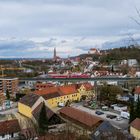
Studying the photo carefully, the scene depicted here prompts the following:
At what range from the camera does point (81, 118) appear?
16922 mm

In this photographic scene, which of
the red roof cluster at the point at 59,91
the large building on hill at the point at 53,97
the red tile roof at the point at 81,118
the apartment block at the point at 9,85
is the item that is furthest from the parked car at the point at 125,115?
the apartment block at the point at 9,85

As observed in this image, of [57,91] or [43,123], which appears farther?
[57,91]

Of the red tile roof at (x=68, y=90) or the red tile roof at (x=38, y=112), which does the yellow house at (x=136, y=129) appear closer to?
the red tile roof at (x=38, y=112)

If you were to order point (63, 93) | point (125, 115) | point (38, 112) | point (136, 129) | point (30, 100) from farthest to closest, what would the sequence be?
point (63, 93)
point (30, 100)
point (125, 115)
point (38, 112)
point (136, 129)

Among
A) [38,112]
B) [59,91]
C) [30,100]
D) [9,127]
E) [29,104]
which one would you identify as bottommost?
[9,127]

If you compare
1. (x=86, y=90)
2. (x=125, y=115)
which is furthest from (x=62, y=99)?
(x=125, y=115)

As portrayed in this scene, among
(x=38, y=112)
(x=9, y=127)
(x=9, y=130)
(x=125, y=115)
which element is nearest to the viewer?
(x=9, y=130)

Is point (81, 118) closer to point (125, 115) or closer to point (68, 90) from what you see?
point (125, 115)

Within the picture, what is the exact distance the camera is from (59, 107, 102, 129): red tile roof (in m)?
15.9

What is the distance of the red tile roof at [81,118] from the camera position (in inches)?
625

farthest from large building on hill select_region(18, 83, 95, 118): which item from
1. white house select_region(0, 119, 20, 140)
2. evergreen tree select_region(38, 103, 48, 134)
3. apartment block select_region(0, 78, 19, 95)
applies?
apartment block select_region(0, 78, 19, 95)

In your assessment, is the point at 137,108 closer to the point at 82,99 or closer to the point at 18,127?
the point at 18,127

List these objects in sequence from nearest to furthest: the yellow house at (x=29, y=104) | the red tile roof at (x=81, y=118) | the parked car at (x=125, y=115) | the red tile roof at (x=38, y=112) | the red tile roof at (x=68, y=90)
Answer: the red tile roof at (x=81, y=118) → the red tile roof at (x=38, y=112) → the parked car at (x=125, y=115) → the yellow house at (x=29, y=104) → the red tile roof at (x=68, y=90)

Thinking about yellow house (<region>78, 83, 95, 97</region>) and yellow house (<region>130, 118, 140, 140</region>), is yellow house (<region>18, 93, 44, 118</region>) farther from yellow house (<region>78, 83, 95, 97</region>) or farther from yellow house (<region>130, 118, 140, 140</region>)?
yellow house (<region>130, 118, 140, 140</region>)
